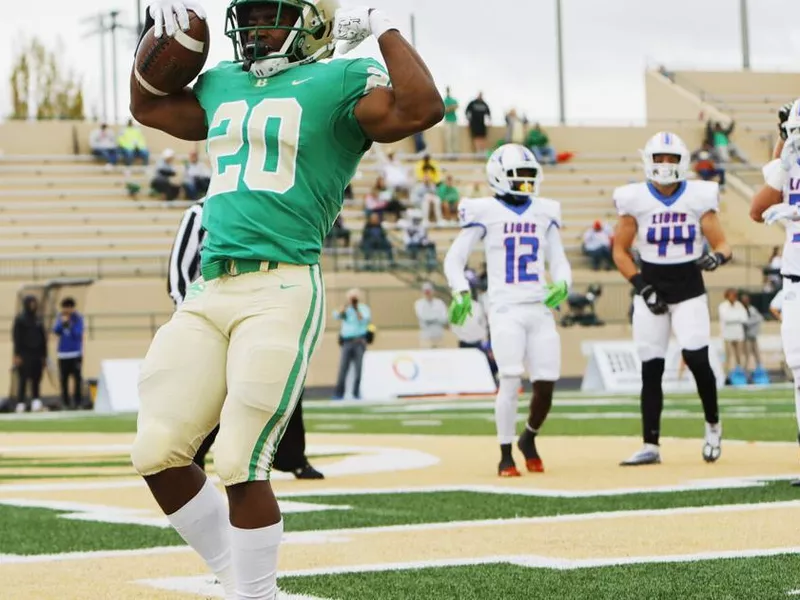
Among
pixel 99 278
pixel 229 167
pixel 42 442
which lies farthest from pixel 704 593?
pixel 99 278

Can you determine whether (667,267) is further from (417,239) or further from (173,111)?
(417,239)

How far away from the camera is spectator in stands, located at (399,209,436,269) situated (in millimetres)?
26000

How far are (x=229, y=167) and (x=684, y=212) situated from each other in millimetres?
5700

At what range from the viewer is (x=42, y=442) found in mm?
13805

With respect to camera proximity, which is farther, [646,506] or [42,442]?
[42,442]

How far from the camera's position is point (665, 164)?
31.9ft

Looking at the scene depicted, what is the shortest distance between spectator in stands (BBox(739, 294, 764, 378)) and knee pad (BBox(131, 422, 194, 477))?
68.1 ft

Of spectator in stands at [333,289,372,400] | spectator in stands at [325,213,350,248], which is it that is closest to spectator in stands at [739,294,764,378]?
spectator in stands at [325,213,350,248]

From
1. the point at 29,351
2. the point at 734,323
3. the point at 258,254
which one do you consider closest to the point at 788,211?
the point at 258,254

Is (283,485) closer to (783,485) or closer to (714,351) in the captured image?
(783,485)

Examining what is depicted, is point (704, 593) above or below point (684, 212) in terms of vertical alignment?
below

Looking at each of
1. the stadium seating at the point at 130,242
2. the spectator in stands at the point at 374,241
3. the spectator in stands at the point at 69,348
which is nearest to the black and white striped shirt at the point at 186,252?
the spectator in stands at the point at 69,348

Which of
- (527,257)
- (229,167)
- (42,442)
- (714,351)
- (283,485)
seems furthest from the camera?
(714,351)

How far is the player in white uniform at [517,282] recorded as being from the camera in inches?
369
